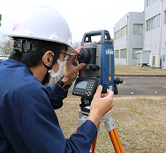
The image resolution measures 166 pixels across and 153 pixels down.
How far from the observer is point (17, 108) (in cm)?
85

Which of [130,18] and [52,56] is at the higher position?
[130,18]

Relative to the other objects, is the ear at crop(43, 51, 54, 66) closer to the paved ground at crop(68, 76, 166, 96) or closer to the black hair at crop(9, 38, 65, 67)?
the black hair at crop(9, 38, 65, 67)

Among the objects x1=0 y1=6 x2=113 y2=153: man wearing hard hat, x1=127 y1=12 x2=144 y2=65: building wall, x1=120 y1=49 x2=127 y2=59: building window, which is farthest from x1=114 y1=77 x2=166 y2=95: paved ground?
x1=120 y1=49 x2=127 y2=59: building window

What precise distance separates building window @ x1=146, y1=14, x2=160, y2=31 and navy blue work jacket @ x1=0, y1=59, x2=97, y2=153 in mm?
20345

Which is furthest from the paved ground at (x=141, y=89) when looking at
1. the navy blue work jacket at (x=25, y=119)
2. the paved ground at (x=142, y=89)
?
the navy blue work jacket at (x=25, y=119)

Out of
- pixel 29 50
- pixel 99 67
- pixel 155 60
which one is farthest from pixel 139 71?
pixel 29 50

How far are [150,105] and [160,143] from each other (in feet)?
7.06

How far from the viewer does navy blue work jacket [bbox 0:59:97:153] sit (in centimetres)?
85

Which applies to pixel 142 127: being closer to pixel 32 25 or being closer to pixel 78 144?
pixel 78 144

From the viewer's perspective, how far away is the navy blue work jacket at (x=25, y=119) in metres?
0.85

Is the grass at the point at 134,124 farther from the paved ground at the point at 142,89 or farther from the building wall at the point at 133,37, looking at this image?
the building wall at the point at 133,37

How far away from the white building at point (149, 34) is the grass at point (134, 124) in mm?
14068

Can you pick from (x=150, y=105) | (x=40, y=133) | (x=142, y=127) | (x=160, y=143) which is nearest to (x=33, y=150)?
(x=40, y=133)

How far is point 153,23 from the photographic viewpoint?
20031 millimetres
